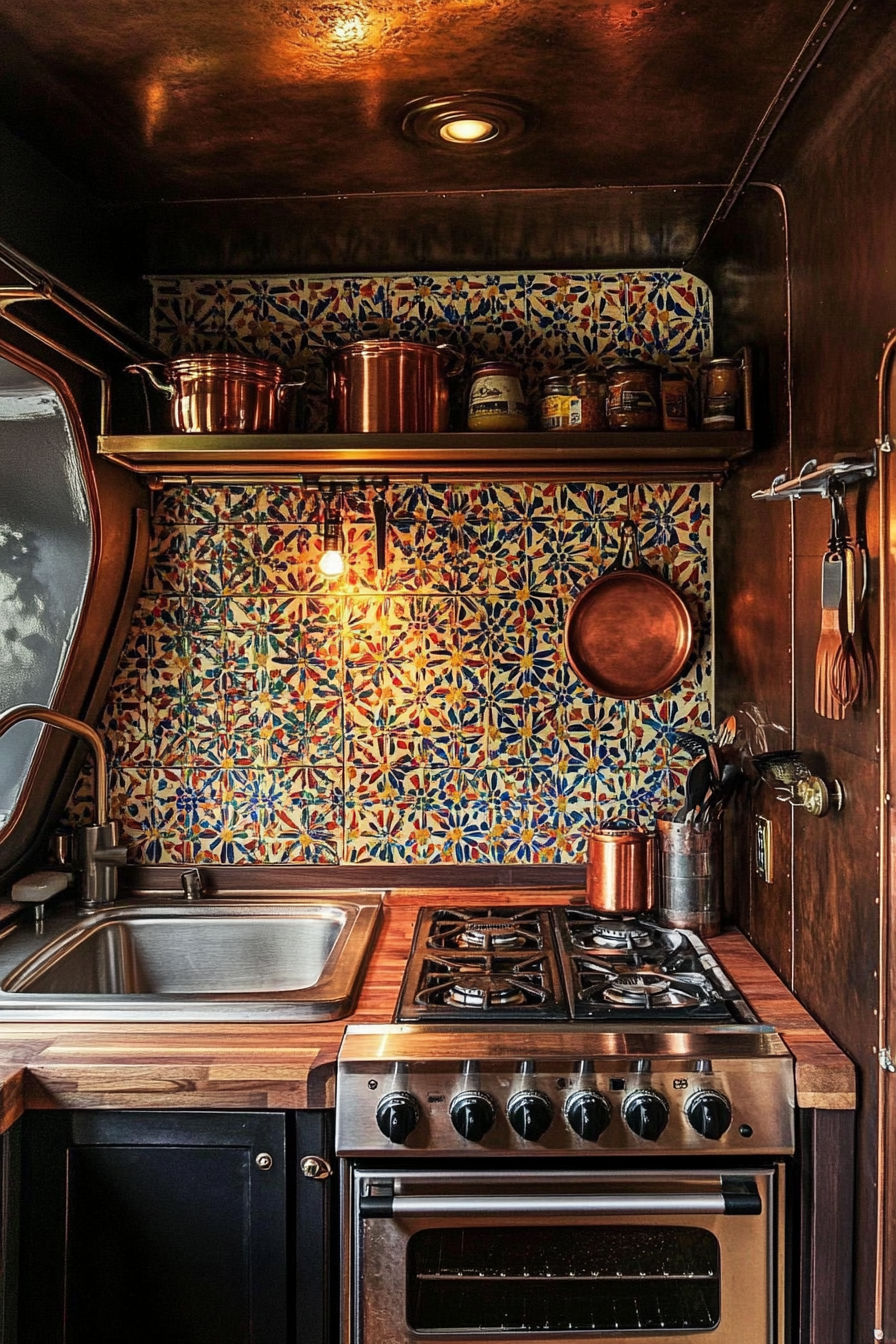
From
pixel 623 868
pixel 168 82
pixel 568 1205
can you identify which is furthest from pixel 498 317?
pixel 568 1205

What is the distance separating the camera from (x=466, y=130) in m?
1.73

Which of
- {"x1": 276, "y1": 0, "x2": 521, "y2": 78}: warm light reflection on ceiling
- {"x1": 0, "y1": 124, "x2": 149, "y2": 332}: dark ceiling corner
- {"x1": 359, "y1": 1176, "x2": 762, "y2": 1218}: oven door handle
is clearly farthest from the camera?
{"x1": 0, "y1": 124, "x2": 149, "y2": 332}: dark ceiling corner

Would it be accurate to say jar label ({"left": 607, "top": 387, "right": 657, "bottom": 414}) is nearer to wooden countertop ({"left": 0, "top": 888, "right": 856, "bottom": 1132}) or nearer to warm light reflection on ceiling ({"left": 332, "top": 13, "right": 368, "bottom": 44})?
warm light reflection on ceiling ({"left": 332, "top": 13, "right": 368, "bottom": 44})

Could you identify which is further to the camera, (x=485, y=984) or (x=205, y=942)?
(x=205, y=942)

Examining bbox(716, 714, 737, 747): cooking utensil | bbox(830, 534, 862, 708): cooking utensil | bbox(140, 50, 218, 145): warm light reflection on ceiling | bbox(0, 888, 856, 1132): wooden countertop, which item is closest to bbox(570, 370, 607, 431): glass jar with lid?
bbox(716, 714, 737, 747): cooking utensil

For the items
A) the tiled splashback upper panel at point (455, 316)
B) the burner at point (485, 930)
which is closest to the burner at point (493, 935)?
the burner at point (485, 930)

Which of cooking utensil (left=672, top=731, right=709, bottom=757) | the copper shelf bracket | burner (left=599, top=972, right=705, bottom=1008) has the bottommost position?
burner (left=599, top=972, right=705, bottom=1008)

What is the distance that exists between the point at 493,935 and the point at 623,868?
290 mm

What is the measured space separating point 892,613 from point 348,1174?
1.09 metres

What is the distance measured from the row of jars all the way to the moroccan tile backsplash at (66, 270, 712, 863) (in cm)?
26

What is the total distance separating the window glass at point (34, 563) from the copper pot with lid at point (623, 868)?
1.14 m

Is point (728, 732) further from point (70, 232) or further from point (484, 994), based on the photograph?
point (70, 232)

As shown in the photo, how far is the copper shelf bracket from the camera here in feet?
4.67

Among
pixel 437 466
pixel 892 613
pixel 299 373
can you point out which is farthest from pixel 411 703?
pixel 892 613
